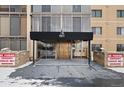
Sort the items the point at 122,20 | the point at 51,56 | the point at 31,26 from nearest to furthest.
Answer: the point at 31,26
the point at 51,56
the point at 122,20

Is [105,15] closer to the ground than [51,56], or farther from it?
farther from it

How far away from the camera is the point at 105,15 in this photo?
4316 cm

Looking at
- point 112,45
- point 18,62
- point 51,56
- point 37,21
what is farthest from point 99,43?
point 18,62

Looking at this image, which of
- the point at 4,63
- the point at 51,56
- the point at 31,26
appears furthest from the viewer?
the point at 51,56

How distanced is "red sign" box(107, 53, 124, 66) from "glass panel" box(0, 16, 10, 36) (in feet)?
47.8

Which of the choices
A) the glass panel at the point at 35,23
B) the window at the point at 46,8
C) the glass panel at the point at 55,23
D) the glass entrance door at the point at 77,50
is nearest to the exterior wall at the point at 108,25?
the glass entrance door at the point at 77,50

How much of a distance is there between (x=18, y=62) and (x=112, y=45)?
62.5 ft

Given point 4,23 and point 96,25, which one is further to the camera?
point 96,25

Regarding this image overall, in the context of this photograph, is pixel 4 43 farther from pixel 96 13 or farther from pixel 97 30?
pixel 96 13

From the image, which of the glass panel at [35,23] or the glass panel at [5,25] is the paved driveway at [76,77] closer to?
the glass panel at [35,23]

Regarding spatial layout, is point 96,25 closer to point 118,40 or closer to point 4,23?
point 118,40

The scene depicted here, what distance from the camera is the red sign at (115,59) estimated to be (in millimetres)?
26453

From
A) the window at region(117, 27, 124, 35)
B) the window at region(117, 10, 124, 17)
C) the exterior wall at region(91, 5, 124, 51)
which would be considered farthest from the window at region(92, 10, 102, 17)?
the window at region(117, 27, 124, 35)

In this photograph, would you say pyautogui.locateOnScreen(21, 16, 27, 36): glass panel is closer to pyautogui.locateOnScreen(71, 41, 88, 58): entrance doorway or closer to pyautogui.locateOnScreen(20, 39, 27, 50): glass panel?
pyautogui.locateOnScreen(20, 39, 27, 50): glass panel
